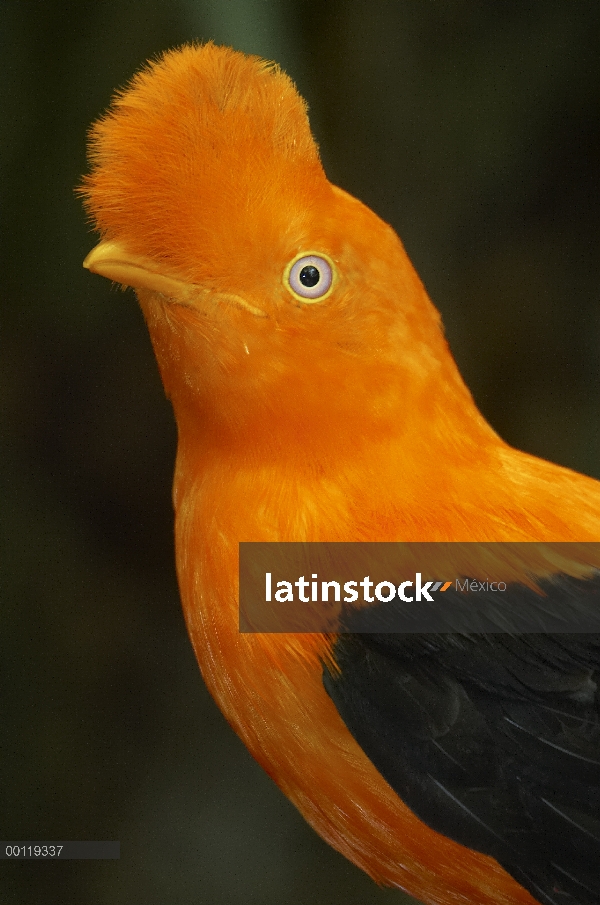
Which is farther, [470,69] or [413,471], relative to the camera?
[470,69]

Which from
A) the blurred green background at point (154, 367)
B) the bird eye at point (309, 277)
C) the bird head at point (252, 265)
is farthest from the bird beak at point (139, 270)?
the blurred green background at point (154, 367)

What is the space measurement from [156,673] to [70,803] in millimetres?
263

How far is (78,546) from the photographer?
1521mm

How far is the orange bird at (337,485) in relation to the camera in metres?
1.05

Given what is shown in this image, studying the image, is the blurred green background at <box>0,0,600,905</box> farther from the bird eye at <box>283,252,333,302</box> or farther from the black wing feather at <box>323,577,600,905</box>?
the black wing feather at <box>323,577,600,905</box>

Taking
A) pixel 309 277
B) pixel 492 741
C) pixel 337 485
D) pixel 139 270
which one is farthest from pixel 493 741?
pixel 139 270

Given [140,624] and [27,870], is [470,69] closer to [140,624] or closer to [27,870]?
[140,624]

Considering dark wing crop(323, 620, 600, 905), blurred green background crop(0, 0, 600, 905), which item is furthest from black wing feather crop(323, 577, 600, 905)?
blurred green background crop(0, 0, 600, 905)

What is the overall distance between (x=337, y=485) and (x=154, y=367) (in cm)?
48

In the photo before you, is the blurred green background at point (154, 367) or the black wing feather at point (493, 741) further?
the blurred green background at point (154, 367)

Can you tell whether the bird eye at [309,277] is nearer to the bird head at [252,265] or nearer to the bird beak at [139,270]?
the bird head at [252,265]

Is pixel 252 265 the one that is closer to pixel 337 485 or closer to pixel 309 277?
pixel 309 277

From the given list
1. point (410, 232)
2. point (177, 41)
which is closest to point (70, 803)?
point (410, 232)

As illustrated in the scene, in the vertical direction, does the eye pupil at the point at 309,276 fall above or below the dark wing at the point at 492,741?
above
